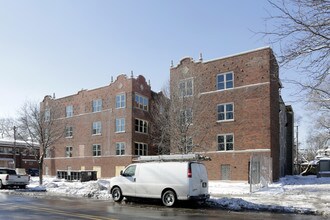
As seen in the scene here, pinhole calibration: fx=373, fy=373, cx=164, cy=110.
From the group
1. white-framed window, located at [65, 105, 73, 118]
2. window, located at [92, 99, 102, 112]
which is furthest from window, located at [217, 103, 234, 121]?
white-framed window, located at [65, 105, 73, 118]

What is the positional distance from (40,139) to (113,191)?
19411mm

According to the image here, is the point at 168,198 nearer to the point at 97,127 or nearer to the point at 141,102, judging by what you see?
the point at 141,102

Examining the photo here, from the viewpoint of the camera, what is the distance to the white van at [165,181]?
1614 cm

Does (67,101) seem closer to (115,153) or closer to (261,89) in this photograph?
(115,153)

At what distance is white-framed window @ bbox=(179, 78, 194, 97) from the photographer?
3372cm

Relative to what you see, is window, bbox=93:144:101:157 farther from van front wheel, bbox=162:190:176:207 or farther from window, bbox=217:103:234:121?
van front wheel, bbox=162:190:176:207

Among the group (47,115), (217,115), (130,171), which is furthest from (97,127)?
(130,171)

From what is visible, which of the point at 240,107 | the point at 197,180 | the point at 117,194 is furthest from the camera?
the point at 240,107

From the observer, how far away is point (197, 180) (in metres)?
16.4

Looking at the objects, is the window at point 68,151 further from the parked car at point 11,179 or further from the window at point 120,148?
the parked car at point 11,179

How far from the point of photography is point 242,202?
16.5 m

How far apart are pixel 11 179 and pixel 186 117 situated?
1489 cm

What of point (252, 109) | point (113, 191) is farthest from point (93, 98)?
point (113, 191)

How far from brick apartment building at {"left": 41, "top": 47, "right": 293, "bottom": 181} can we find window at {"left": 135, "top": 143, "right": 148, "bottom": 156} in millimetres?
123
